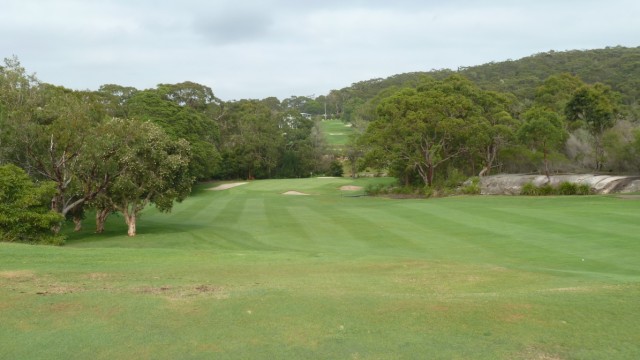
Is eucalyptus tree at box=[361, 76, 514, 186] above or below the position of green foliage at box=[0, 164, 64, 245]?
above

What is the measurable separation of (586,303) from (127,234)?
21.8m

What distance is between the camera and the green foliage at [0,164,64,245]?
19500 millimetres

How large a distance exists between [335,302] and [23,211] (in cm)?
1624

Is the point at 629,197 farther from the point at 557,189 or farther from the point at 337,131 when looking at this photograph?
the point at 337,131

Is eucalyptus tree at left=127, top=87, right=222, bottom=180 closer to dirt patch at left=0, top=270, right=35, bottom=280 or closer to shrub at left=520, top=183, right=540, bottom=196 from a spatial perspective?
shrub at left=520, top=183, right=540, bottom=196

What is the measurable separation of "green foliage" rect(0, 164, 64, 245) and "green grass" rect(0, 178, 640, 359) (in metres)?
5.00

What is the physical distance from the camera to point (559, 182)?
3822cm

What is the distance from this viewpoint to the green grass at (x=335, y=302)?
641 centimetres

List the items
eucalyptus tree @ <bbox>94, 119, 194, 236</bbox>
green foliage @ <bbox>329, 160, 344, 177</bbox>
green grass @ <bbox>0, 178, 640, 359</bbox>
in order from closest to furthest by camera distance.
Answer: green grass @ <bbox>0, 178, 640, 359</bbox> < eucalyptus tree @ <bbox>94, 119, 194, 236</bbox> < green foliage @ <bbox>329, 160, 344, 177</bbox>

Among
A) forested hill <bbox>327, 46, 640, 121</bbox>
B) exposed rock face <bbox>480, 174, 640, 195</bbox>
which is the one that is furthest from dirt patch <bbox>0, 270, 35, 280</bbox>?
forested hill <bbox>327, 46, 640, 121</bbox>

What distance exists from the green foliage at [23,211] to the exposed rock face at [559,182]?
1267 inches

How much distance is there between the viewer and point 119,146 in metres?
23.2

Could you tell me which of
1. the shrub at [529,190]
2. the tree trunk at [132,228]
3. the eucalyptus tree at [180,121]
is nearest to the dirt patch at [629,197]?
the shrub at [529,190]

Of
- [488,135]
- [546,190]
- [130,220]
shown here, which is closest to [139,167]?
[130,220]
